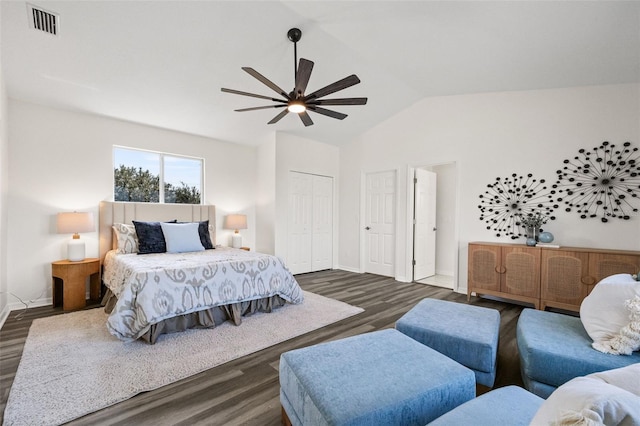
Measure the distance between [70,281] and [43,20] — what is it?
9.18ft

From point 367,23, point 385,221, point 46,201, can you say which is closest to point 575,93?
point 367,23

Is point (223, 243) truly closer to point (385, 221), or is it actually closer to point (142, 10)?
point (385, 221)

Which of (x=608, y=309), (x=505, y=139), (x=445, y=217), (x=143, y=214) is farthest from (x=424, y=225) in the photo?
(x=143, y=214)

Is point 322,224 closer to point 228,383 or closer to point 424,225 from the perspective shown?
point 424,225

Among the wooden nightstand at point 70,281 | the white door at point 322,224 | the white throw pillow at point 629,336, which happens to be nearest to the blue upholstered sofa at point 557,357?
the white throw pillow at point 629,336

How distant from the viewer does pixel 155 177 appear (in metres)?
4.79

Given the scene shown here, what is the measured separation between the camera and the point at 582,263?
331cm

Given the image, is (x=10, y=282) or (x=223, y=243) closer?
(x=10, y=282)

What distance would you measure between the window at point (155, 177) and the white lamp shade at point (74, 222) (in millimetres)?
662

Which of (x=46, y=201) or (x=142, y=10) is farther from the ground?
(x=142, y=10)

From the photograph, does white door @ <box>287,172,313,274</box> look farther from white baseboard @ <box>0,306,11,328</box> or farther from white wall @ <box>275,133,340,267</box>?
white baseboard @ <box>0,306,11,328</box>

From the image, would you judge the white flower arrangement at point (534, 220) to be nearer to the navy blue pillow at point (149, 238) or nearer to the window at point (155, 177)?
the navy blue pillow at point (149, 238)

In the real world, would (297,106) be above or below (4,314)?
above

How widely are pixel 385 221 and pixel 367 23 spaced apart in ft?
11.2
